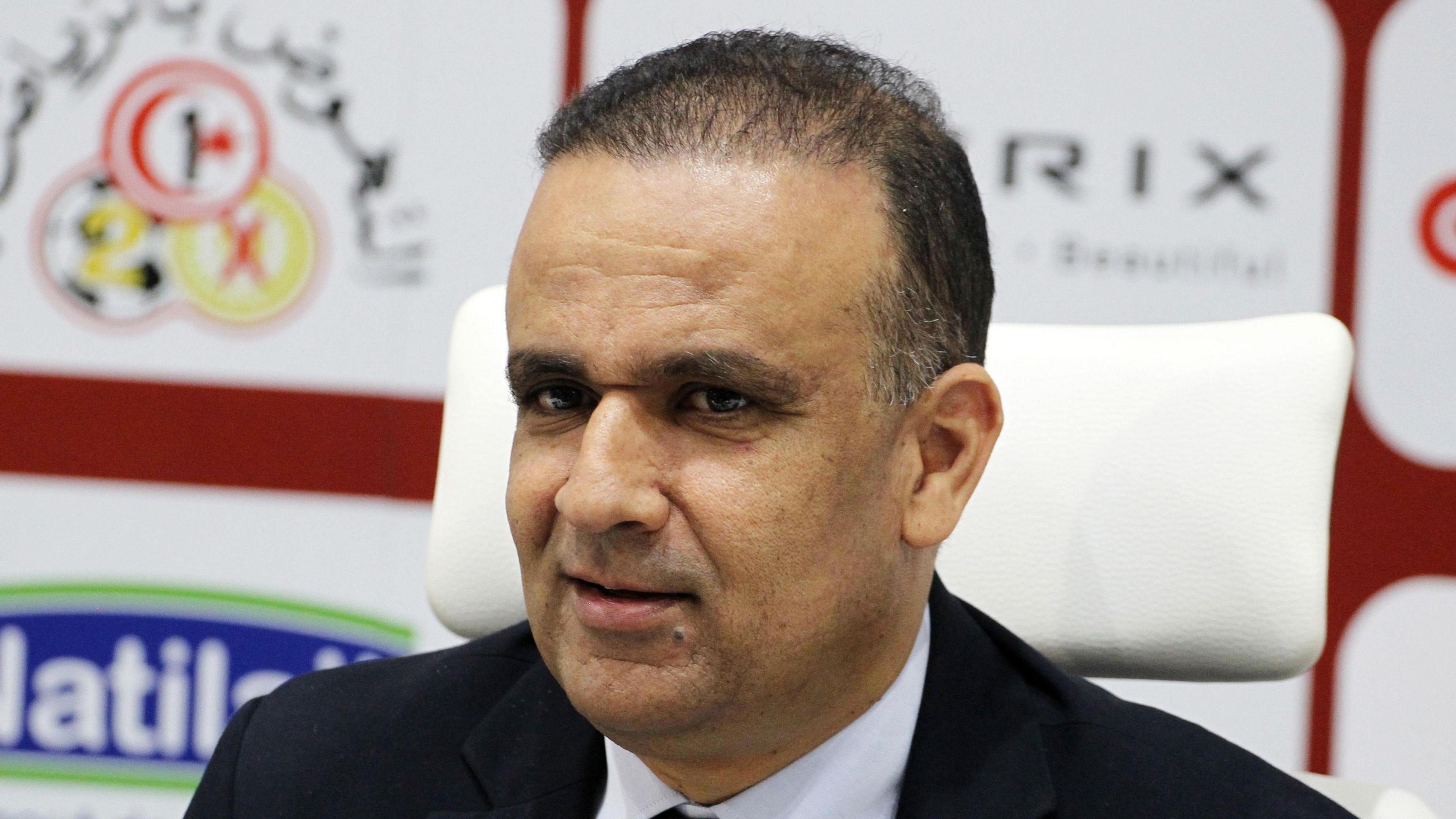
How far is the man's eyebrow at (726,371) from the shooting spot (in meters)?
1.03

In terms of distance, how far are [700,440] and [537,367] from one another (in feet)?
0.50

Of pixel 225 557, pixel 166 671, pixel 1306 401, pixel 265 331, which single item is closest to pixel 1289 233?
pixel 1306 401

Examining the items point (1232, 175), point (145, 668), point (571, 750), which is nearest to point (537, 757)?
point (571, 750)

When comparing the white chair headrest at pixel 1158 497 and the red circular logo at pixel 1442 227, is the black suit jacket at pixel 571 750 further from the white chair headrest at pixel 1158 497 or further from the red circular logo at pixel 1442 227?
the red circular logo at pixel 1442 227

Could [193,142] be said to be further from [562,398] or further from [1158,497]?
[1158,497]

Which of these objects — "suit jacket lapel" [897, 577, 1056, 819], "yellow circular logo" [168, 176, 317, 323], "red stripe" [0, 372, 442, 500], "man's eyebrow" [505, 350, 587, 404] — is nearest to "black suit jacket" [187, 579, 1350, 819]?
"suit jacket lapel" [897, 577, 1056, 819]

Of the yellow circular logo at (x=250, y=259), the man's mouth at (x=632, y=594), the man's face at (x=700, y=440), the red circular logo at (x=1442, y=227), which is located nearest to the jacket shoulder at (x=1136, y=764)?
the man's face at (x=700, y=440)

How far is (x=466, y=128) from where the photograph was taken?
88.4 inches

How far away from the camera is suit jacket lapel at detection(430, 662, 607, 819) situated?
1281 mm

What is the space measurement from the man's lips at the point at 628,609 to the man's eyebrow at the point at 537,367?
0.18 meters

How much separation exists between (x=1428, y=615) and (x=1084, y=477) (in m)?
1.23

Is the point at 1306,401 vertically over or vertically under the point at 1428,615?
over

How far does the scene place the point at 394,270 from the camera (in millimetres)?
2264

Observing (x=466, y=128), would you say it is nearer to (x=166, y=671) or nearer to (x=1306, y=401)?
(x=166, y=671)
